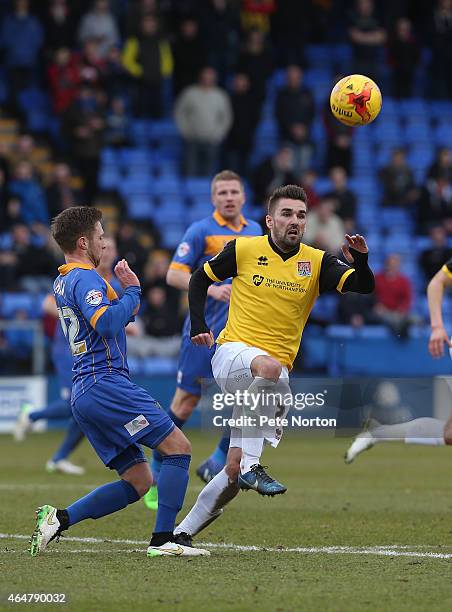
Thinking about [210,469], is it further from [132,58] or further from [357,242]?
[132,58]

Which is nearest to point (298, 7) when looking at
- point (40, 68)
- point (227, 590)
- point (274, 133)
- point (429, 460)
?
point (274, 133)

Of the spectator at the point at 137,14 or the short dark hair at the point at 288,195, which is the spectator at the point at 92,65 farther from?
the short dark hair at the point at 288,195

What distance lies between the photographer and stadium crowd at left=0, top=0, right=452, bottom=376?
20.6 m

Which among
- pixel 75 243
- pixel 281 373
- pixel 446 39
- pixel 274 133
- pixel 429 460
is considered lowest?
pixel 429 460

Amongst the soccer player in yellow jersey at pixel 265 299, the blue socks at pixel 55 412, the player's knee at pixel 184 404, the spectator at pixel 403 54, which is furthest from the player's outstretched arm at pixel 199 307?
the spectator at pixel 403 54

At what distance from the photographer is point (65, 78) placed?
882 inches

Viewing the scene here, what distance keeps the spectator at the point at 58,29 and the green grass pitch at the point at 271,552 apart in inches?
444

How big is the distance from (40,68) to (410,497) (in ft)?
47.7

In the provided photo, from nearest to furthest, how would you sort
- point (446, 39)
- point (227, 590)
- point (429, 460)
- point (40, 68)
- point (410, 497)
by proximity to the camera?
point (227, 590), point (410, 497), point (429, 460), point (40, 68), point (446, 39)

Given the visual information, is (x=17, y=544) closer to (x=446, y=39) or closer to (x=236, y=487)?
(x=236, y=487)

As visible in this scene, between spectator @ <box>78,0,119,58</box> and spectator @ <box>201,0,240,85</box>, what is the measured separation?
1.77 metres

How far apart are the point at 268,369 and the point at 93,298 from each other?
122cm

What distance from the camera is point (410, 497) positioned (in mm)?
11383

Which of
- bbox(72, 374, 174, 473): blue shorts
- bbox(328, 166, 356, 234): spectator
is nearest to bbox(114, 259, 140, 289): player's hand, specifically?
bbox(72, 374, 174, 473): blue shorts
